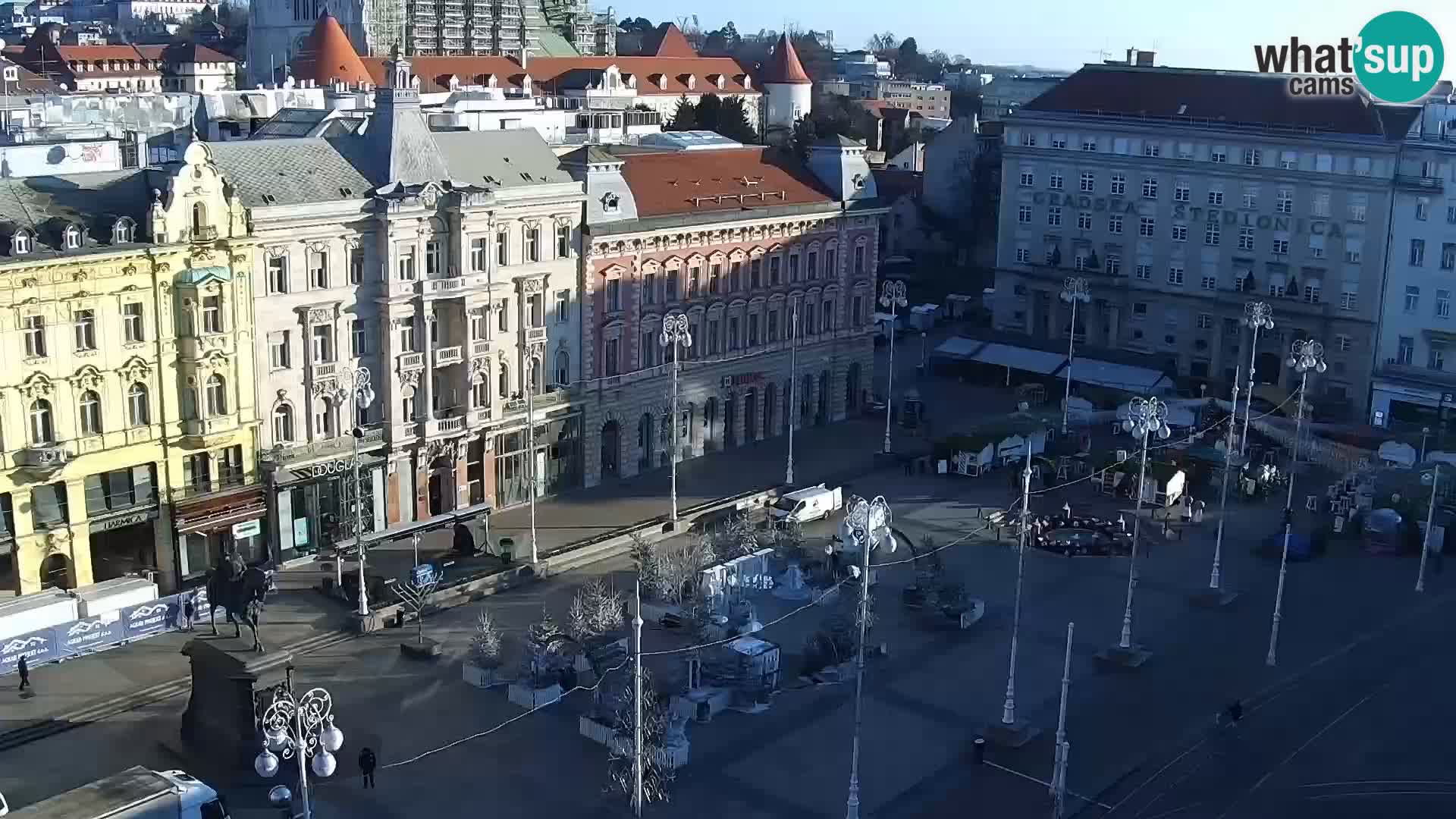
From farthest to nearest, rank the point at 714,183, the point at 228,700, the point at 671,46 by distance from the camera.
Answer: the point at 671,46, the point at 714,183, the point at 228,700

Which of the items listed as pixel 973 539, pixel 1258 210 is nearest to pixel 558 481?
pixel 973 539

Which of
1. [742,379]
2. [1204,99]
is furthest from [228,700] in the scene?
[1204,99]

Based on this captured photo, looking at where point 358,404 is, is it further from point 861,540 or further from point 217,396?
point 861,540

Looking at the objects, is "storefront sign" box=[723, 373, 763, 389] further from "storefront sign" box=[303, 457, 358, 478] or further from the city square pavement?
"storefront sign" box=[303, 457, 358, 478]

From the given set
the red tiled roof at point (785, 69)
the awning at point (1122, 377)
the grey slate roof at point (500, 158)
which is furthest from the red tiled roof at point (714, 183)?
the red tiled roof at point (785, 69)

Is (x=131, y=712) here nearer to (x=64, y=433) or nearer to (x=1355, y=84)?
(x=64, y=433)
